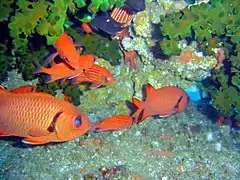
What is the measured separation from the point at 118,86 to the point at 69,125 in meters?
2.27

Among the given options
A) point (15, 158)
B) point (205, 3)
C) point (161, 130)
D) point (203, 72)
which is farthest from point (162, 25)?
point (15, 158)

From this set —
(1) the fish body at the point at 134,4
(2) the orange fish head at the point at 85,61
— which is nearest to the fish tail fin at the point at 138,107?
(2) the orange fish head at the point at 85,61

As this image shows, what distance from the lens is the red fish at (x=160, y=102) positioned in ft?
16.3

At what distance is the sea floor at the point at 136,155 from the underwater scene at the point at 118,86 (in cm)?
2

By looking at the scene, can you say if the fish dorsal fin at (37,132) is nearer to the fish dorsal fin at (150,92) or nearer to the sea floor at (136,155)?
the sea floor at (136,155)

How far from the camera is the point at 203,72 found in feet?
17.6

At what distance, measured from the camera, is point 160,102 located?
4992 mm

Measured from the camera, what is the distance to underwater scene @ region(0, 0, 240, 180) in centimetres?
358

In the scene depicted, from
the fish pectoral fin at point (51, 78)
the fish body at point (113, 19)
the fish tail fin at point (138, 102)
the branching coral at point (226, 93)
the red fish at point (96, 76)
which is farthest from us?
the branching coral at point (226, 93)

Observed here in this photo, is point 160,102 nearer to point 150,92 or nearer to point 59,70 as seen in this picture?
point 150,92

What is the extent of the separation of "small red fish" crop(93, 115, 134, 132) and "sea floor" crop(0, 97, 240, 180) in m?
0.21

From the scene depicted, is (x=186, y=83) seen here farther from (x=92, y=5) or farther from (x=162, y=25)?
(x=92, y=5)

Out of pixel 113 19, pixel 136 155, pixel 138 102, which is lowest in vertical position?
pixel 136 155

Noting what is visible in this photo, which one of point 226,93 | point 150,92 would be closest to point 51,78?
point 150,92
